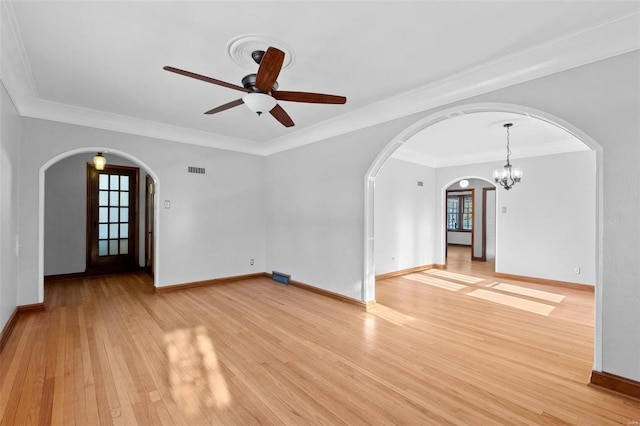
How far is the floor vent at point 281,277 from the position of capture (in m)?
5.68

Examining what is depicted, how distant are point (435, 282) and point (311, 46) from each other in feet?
16.7

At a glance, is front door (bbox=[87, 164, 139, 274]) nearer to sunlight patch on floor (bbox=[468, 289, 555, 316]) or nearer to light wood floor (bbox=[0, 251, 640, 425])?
light wood floor (bbox=[0, 251, 640, 425])

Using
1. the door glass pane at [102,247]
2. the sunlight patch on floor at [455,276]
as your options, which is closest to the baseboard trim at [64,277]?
the door glass pane at [102,247]

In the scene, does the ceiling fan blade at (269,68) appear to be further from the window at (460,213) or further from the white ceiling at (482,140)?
the window at (460,213)

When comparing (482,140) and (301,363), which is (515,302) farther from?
(301,363)

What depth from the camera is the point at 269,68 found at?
2.14 m

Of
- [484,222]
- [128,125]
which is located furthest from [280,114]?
[484,222]

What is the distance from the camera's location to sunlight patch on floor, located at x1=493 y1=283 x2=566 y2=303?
15.9ft

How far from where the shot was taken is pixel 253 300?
4.62 meters

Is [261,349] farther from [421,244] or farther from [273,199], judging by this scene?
[421,244]

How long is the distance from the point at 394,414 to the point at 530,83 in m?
3.11

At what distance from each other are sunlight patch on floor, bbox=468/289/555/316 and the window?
7514 mm

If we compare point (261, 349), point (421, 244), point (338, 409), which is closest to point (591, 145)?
point (338, 409)

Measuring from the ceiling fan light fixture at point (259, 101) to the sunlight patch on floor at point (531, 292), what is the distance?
528 cm
